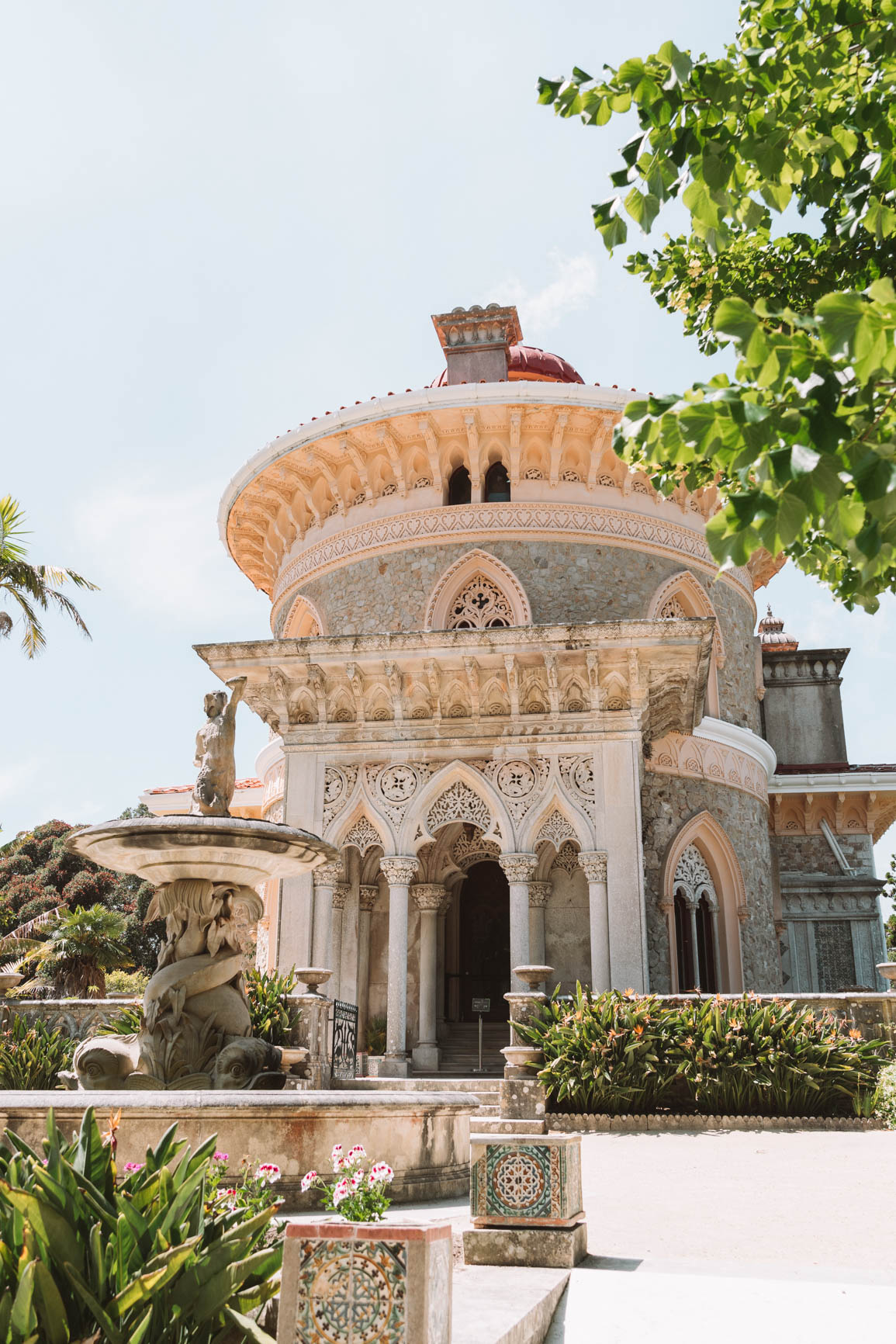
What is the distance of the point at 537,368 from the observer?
76.0 ft

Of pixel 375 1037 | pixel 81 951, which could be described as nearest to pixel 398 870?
pixel 375 1037

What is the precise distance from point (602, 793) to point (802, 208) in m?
9.24

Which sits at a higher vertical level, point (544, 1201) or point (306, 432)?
point (306, 432)

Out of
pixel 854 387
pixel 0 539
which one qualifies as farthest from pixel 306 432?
pixel 854 387

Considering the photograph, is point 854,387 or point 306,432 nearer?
point 854,387

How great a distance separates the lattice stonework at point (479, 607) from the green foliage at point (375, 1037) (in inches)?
246

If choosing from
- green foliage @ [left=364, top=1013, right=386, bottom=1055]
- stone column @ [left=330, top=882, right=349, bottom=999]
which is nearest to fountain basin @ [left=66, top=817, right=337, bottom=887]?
stone column @ [left=330, top=882, right=349, bottom=999]

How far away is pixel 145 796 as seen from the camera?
71.8 ft

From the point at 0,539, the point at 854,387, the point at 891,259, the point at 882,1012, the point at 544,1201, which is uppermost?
the point at 0,539

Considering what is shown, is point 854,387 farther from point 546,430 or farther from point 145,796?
point 145,796

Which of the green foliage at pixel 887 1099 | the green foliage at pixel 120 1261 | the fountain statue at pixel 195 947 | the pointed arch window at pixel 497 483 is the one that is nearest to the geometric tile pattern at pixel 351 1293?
the green foliage at pixel 120 1261

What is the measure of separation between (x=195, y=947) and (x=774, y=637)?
63.0ft

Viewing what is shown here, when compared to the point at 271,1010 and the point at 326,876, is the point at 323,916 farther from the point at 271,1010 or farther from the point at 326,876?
the point at 271,1010

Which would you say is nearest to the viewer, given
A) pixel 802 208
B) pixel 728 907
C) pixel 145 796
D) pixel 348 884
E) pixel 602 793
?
pixel 802 208
